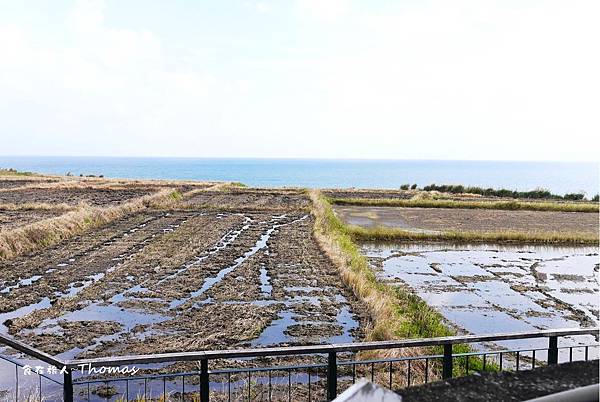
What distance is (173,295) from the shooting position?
9.73 meters

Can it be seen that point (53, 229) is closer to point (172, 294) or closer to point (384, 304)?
point (172, 294)

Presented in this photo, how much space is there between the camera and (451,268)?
45.8 feet

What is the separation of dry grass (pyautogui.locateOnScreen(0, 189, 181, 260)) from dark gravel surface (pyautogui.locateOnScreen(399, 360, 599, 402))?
1377cm

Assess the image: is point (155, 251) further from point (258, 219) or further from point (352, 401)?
point (352, 401)

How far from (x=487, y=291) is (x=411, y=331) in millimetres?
4496

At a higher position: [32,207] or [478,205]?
[32,207]

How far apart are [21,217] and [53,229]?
4360 mm

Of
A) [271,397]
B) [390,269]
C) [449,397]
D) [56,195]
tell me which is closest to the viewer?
[449,397]

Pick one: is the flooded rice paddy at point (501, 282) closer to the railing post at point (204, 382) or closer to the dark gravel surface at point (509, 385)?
the railing post at point (204, 382)

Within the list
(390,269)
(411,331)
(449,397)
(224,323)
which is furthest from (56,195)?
(449,397)

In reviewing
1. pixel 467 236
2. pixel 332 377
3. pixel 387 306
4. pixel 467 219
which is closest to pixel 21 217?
pixel 387 306

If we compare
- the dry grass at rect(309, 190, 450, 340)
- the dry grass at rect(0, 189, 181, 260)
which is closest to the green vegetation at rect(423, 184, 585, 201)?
the dry grass at rect(0, 189, 181, 260)

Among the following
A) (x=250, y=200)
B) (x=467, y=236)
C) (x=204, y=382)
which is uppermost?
(x=204, y=382)

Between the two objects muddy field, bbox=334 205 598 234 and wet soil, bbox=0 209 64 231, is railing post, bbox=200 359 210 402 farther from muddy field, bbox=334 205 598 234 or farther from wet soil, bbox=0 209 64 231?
muddy field, bbox=334 205 598 234
